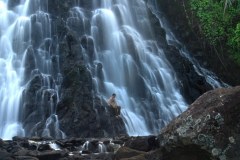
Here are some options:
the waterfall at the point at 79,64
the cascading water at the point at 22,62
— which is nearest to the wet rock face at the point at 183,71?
the waterfall at the point at 79,64

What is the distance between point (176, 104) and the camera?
2569 cm

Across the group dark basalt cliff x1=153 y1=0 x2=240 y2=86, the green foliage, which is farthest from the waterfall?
the green foliage

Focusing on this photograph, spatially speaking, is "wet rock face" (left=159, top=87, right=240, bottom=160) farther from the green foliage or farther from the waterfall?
the green foliage

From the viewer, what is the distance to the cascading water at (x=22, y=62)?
21438 mm

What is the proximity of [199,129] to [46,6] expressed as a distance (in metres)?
20.7

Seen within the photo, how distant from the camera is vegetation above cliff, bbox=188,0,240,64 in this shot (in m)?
28.9

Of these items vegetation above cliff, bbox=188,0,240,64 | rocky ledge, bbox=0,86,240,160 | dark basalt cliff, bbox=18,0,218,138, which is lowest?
rocky ledge, bbox=0,86,240,160

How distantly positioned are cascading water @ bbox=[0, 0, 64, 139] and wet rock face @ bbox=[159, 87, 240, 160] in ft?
39.2

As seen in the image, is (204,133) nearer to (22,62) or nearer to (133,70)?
(22,62)

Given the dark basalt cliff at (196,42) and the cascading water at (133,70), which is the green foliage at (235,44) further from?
the cascading water at (133,70)

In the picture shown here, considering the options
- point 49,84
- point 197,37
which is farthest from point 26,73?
point 197,37

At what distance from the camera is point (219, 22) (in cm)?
2936

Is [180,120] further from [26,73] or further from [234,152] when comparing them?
[26,73]

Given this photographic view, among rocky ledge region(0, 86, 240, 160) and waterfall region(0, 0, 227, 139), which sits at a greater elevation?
waterfall region(0, 0, 227, 139)
